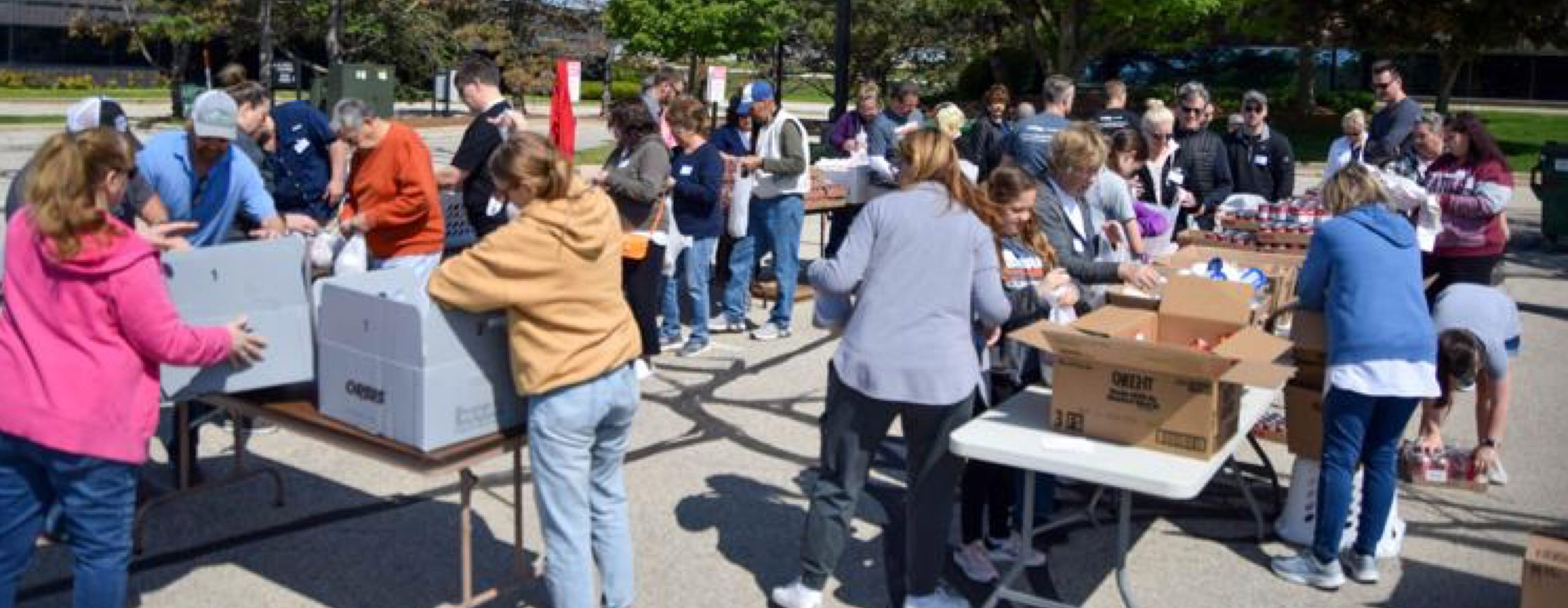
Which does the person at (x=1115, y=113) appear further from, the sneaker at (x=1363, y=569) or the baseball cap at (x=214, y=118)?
the baseball cap at (x=214, y=118)

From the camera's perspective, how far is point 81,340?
3.95 meters

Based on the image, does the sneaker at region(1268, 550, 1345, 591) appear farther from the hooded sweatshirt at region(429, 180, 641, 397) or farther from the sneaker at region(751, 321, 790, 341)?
the sneaker at region(751, 321, 790, 341)

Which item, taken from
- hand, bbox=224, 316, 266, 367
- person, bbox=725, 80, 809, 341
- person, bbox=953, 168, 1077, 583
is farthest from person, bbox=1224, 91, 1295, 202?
hand, bbox=224, 316, 266, 367

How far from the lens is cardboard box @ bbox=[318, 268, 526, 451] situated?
169 inches

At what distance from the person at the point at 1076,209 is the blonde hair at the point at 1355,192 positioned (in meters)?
0.77

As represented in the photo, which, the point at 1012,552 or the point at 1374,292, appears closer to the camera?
the point at 1374,292

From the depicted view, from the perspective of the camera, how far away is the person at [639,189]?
7.74m

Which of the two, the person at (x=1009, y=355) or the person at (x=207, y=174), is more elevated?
the person at (x=207, y=174)

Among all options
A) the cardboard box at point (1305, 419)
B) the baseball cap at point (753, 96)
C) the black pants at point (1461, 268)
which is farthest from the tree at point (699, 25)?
the cardboard box at point (1305, 419)

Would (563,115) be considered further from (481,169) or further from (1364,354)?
(1364,354)

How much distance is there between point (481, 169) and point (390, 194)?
88 centimetres

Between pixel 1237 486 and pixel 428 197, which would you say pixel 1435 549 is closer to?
pixel 1237 486

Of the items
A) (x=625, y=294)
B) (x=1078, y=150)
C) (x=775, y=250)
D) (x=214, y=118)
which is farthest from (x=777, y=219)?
(x=214, y=118)

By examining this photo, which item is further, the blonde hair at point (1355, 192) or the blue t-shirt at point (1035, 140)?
the blue t-shirt at point (1035, 140)
